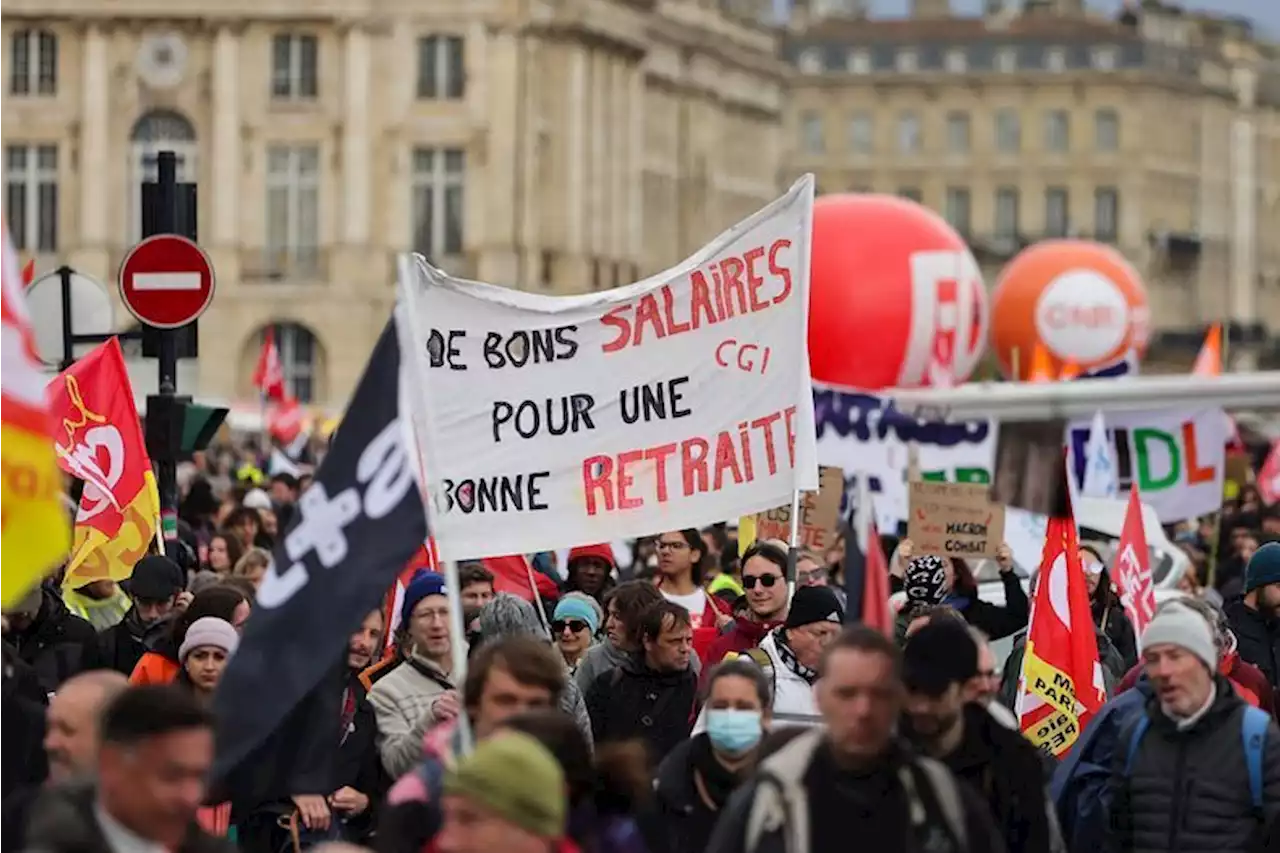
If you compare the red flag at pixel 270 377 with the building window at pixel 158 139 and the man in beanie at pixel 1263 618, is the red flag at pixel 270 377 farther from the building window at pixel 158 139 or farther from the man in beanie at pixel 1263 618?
the man in beanie at pixel 1263 618

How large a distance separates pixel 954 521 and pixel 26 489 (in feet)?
25.2

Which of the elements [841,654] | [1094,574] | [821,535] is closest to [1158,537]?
[821,535]

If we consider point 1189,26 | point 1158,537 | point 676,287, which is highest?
point 1189,26

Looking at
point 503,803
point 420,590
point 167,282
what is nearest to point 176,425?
point 167,282

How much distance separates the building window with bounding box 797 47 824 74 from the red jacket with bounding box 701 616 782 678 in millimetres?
123233

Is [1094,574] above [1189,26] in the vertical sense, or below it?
below

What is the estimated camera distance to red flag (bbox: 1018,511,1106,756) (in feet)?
39.5

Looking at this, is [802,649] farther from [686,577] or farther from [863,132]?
[863,132]

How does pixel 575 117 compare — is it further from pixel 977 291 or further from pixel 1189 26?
pixel 1189 26

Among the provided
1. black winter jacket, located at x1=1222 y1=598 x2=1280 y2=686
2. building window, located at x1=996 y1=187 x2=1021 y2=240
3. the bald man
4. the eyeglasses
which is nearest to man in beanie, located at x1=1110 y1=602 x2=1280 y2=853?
the bald man

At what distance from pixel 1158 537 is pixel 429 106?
168 feet

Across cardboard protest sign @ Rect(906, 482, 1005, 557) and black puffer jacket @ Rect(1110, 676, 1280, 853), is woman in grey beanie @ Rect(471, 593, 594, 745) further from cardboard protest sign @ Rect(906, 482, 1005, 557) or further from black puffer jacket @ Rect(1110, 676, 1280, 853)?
cardboard protest sign @ Rect(906, 482, 1005, 557)

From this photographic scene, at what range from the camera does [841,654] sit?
7.52m

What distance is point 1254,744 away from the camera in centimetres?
897
